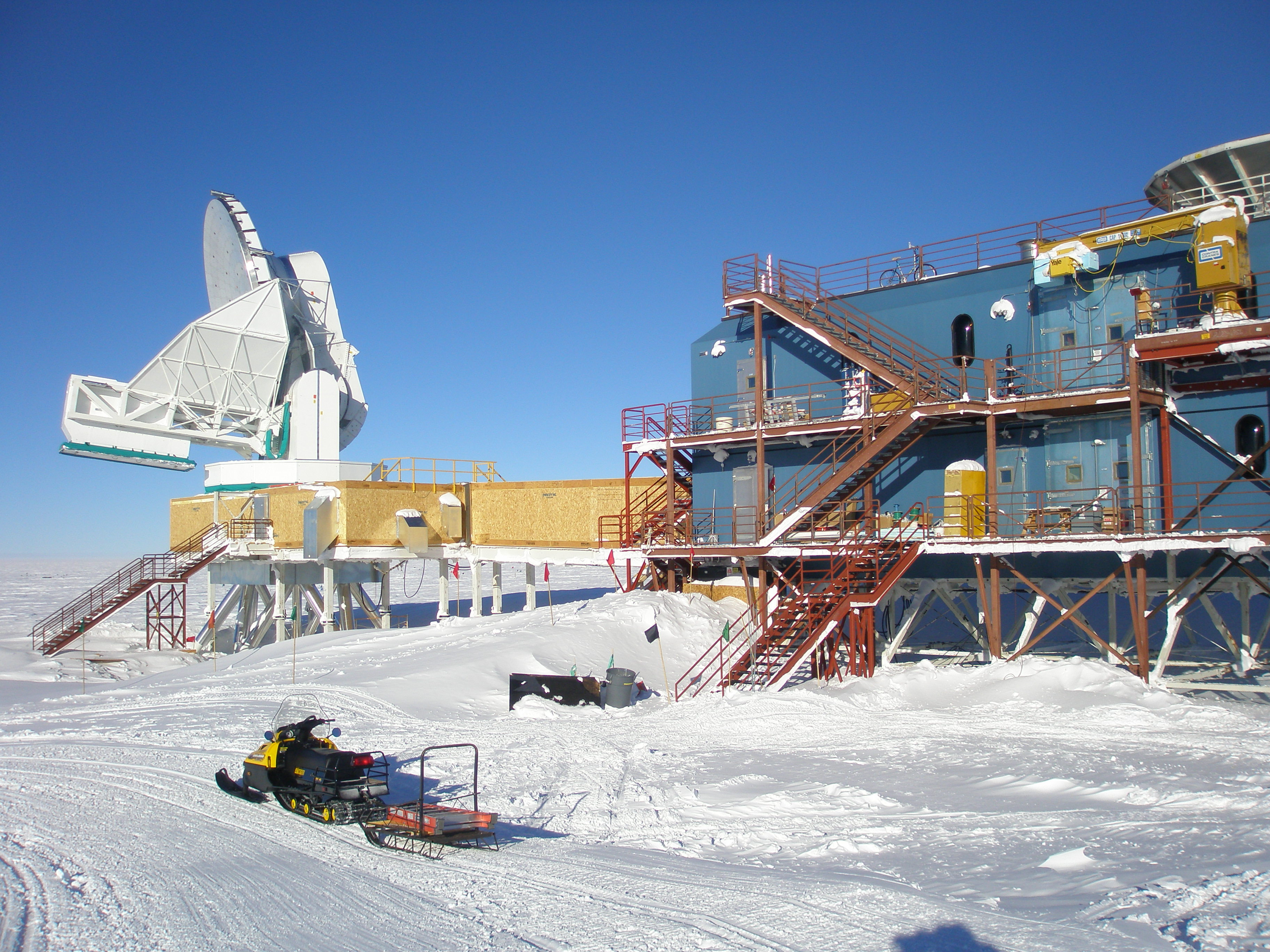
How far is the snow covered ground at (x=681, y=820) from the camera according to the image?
7410 millimetres

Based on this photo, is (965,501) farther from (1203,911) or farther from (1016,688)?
(1203,911)

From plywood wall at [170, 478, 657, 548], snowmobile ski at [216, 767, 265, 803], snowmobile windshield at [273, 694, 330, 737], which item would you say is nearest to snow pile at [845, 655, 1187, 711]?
snowmobile windshield at [273, 694, 330, 737]

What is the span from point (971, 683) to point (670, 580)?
9498 mm

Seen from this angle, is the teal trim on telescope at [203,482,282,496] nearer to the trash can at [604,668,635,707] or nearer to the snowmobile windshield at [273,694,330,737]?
the trash can at [604,668,635,707]

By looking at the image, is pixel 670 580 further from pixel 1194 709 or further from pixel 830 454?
pixel 1194 709

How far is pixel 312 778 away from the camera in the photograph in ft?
36.4

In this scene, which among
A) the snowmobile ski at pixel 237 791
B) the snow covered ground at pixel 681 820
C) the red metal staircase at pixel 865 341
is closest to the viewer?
the snow covered ground at pixel 681 820

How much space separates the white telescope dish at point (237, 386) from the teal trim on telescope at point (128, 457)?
3 centimetres

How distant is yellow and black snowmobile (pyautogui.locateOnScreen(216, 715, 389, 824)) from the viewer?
10.8m

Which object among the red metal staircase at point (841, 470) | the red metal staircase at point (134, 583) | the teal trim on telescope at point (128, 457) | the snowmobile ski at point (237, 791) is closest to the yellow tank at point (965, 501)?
the red metal staircase at point (841, 470)

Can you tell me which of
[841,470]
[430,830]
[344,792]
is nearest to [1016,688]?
[841,470]

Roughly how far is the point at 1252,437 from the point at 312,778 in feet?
63.2

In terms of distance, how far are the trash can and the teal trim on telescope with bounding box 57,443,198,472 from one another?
23.1 meters

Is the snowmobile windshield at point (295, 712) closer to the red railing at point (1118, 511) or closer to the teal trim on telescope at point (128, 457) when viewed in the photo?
the red railing at point (1118, 511)
